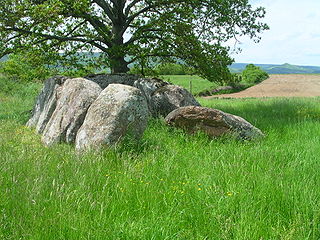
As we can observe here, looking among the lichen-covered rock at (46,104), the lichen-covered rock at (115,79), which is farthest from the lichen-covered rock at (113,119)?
the lichen-covered rock at (115,79)

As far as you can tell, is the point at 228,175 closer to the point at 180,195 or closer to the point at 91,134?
the point at 180,195

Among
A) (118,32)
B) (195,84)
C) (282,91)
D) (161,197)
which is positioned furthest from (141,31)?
(195,84)

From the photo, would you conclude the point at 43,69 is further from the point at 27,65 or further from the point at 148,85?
the point at 148,85

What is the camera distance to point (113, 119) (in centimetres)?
746

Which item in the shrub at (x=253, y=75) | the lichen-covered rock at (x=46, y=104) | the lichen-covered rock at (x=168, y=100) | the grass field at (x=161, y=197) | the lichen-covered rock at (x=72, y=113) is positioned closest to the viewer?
the grass field at (x=161, y=197)

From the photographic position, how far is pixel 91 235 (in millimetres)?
3477

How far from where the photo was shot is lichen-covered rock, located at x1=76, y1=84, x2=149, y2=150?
24.2 feet

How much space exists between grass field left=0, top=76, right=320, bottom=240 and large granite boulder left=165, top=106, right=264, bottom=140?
191cm

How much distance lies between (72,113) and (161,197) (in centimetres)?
517

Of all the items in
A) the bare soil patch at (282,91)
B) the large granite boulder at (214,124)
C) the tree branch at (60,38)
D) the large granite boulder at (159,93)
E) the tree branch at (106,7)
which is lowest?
the bare soil patch at (282,91)

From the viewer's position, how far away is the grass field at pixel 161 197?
3.64 meters

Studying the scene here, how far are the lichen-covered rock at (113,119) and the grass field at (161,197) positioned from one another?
547mm

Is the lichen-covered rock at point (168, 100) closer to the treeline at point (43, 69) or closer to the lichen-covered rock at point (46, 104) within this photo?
the treeline at point (43, 69)

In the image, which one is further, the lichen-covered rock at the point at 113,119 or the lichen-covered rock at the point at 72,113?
the lichen-covered rock at the point at 72,113
